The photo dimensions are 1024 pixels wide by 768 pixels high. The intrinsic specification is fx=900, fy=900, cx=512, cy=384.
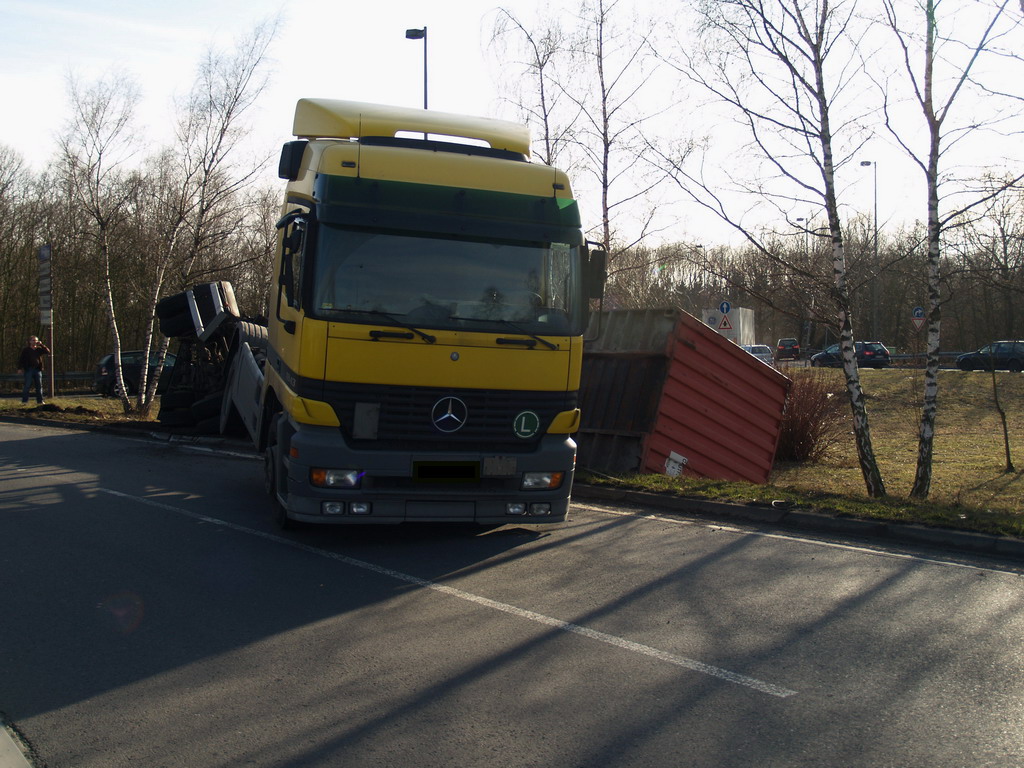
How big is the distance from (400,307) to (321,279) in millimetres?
625

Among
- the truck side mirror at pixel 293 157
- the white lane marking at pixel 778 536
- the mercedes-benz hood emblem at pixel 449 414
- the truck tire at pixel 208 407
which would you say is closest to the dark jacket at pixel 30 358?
the truck tire at pixel 208 407

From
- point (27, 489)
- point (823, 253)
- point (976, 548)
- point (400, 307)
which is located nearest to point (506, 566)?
point (400, 307)

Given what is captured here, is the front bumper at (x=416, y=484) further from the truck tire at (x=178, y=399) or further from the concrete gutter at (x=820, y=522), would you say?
the truck tire at (x=178, y=399)

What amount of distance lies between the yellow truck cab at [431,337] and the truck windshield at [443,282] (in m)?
0.01

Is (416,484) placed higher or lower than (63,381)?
higher

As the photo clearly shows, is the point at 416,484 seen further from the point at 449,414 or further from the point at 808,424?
the point at 808,424

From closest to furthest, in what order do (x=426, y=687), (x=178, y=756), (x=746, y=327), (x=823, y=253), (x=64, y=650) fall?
(x=178, y=756) < (x=426, y=687) < (x=64, y=650) < (x=823, y=253) < (x=746, y=327)

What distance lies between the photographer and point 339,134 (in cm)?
810

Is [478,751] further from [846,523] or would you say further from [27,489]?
[27,489]

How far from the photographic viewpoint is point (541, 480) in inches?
287

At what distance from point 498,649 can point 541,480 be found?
2.47m

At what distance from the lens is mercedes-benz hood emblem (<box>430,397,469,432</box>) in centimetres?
693

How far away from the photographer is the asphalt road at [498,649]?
3.77 m

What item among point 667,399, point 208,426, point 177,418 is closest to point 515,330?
point 667,399
